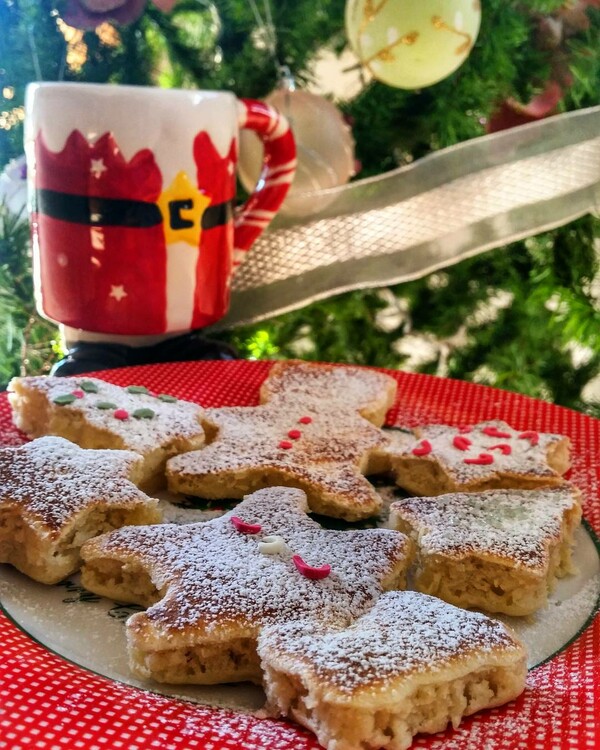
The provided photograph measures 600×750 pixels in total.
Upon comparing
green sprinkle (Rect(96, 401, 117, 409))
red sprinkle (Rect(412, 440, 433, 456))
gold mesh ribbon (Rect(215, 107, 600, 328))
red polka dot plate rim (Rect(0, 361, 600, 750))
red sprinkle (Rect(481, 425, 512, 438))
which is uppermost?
gold mesh ribbon (Rect(215, 107, 600, 328))

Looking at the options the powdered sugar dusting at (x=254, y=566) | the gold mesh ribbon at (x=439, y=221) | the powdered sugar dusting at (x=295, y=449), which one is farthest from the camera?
the gold mesh ribbon at (x=439, y=221)

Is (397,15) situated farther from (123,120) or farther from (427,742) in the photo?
(427,742)

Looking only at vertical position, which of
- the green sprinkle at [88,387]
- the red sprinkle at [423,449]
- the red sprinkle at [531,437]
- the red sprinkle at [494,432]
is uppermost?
the green sprinkle at [88,387]

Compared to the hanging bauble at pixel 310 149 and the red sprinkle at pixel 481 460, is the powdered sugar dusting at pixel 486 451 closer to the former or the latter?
the red sprinkle at pixel 481 460

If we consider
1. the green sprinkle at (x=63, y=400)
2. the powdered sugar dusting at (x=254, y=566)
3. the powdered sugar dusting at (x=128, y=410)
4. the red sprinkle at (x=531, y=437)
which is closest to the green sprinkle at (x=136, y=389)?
the powdered sugar dusting at (x=128, y=410)

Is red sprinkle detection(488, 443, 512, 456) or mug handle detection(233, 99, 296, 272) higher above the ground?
mug handle detection(233, 99, 296, 272)

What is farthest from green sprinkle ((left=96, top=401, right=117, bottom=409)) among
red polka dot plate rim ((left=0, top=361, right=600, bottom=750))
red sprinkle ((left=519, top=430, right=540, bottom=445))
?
red sprinkle ((left=519, top=430, right=540, bottom=445))

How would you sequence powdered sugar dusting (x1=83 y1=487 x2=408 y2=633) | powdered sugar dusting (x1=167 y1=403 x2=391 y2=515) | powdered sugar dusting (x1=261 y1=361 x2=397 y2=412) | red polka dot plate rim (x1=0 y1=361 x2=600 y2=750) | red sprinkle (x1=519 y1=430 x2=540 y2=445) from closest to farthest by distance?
1. red polka dot plate rim (x1=0 y1=361 x2=600 y2=750)
2. powdered sugar dusting (x1=83 y1=487 x2=408 y2=633)
3. powdered sugar dusting (x1=167 y1=403 x2=391 y2=515)
4. red sprinkle (x1=519 y1=430 x2=540 y2=445)
5. powdered sugar dusting (x1=261 y1=361 x2=397 y2=412)

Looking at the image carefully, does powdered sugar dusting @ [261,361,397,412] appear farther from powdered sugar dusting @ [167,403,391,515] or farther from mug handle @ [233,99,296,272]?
mug handle @ [233,99,296,272]
